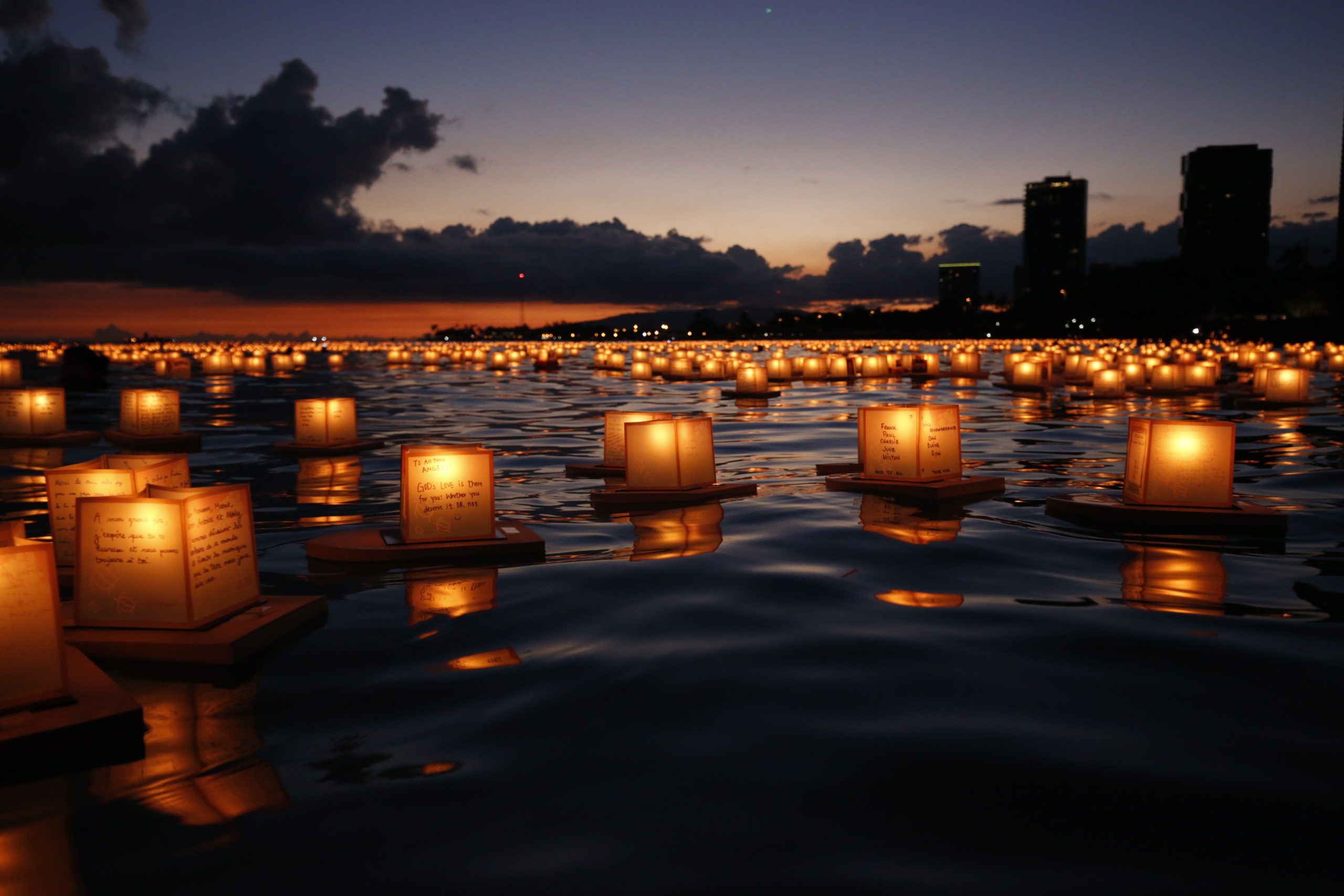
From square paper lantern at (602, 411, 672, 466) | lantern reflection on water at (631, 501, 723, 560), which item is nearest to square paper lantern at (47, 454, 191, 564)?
lantern reflection on water at (631, 501, 723, 560)

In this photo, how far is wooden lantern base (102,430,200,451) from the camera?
2217 cm

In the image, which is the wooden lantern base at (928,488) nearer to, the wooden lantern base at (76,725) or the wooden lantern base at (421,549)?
the wooden lantern base at (421,549)

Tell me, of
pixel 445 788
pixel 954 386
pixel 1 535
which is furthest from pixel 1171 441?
pixel 954 386

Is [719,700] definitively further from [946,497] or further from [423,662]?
[946,497]

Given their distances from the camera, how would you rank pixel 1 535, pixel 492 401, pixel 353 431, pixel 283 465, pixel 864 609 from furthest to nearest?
pixel 492 401
pixel 353 431
pixel 283 465
pixel 864 609
pixel 1 535

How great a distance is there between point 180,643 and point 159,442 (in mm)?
17106

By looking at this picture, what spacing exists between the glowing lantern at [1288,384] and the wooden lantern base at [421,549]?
2876cm

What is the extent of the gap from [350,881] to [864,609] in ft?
18.3

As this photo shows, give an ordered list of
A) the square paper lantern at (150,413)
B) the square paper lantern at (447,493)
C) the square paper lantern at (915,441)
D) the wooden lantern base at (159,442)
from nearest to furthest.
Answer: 1. the square paper lantern at (447,493)
2. the square paper lantern at (915,441)
3. the wooden lantern base at (159,442)
4. the square paper lantern at (150,413)

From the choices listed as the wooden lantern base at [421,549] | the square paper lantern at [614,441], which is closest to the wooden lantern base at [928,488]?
the square paper lantern at [614,441]

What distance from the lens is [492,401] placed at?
38094 mm

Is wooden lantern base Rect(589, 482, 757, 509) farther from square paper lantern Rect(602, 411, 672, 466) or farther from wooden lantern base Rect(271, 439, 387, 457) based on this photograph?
→ wooden lantern base Rect(271, 439, 387, 457)

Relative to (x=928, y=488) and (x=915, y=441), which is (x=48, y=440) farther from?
(x=928, y=488)

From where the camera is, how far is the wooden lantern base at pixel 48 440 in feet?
74.3
